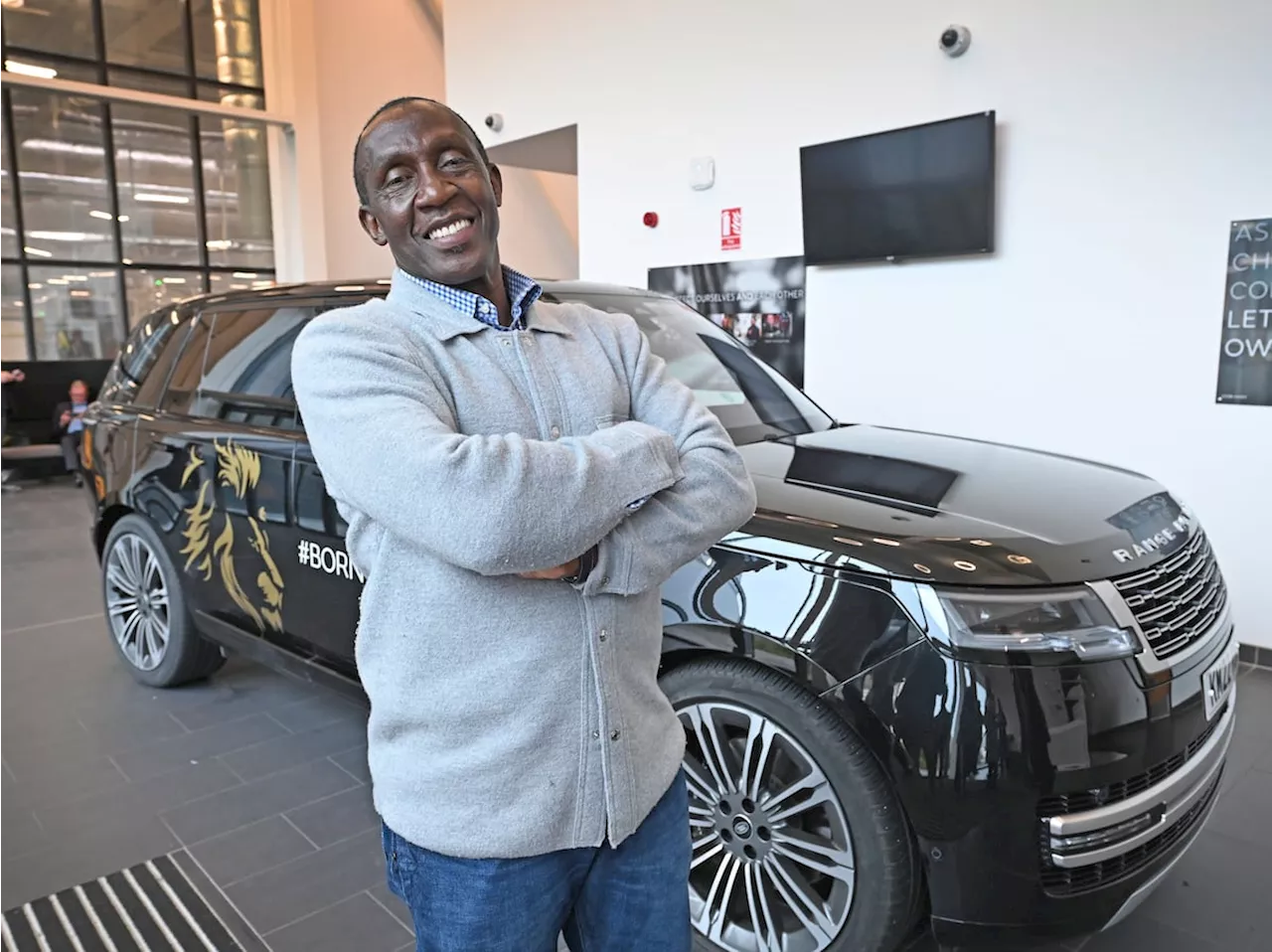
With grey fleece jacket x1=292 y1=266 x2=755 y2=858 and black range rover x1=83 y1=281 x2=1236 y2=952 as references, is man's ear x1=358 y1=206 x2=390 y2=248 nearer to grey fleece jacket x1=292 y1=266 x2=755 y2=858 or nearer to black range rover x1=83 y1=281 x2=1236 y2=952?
grey fleece jacket x1=292 y1=266 x2=755 y2=858

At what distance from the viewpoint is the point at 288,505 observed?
2.74 m

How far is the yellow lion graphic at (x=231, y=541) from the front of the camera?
9.42 feet

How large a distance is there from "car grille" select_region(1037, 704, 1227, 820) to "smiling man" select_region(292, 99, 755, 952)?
2.63 ft

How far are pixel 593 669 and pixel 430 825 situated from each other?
0.27m

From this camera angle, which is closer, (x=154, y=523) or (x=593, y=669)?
(x=593, y=669)

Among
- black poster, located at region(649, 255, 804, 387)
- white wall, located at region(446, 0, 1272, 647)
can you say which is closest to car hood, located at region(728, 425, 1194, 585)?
white wall, located at region(446, 0, 1272, 647)

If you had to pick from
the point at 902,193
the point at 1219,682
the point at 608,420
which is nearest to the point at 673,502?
the point at 608,420

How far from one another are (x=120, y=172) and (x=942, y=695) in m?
13.7

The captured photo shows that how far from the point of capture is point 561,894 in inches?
45.5

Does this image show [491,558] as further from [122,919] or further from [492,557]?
[122,919]

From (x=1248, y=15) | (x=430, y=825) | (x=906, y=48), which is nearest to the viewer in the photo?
(x=430, y=825)

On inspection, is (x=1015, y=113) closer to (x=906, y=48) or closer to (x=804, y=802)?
(x=906, y=48)

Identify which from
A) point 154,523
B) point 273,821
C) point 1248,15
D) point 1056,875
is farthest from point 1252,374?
point 154,523

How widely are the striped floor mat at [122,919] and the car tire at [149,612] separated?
1.25m
